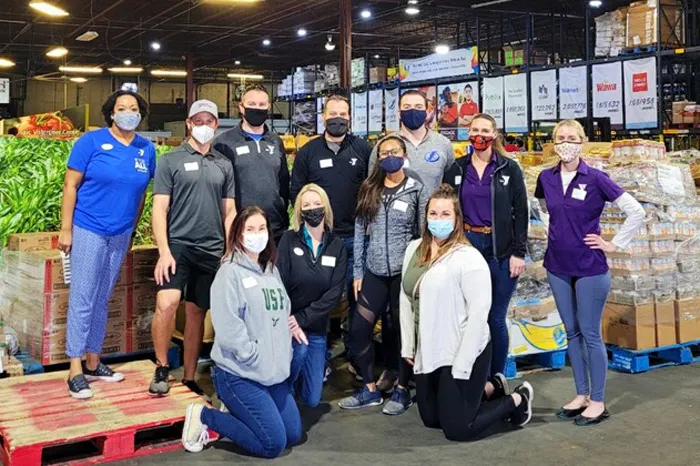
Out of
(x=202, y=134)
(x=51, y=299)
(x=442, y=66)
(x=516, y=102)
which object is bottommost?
(x=51, y=299)

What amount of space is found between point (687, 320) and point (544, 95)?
8.31 metres

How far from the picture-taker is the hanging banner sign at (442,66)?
14.7 m

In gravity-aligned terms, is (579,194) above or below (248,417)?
above

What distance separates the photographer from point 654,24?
38.1 feet

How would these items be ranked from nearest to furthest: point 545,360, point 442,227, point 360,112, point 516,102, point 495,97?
point 442,227, point 545,360, point 516,102, point 495,97, point 360,112

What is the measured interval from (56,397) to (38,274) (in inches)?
51.2

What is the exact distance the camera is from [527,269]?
567cm

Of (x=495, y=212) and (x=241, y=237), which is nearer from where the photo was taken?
(x=241, y=237)

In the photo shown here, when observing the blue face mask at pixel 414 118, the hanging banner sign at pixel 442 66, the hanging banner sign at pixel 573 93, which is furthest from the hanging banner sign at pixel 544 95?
the blue face mask at pixel 414 118

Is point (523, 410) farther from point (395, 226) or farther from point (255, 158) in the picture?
point (255, 158)

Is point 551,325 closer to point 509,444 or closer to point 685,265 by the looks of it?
point 685,265

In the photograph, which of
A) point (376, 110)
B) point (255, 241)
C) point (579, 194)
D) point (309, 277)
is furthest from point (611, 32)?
point (255, 241)

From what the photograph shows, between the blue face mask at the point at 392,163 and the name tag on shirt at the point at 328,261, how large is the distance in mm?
656

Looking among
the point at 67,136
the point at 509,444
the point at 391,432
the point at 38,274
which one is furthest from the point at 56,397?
the point at 67,136
